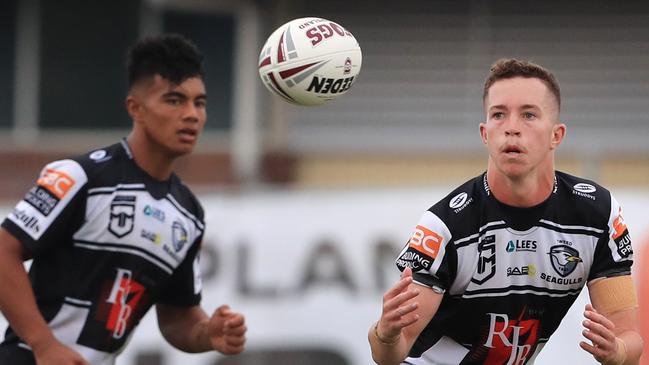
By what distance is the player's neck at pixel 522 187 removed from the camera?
552cm

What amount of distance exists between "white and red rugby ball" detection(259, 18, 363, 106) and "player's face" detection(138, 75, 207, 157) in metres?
0.65

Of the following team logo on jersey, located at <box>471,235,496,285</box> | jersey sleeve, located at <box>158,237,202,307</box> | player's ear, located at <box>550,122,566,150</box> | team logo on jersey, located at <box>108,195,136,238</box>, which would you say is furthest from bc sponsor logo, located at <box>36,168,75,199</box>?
player's ear, located at <box>550,122,566,150</box>

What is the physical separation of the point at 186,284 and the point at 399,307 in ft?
6.86

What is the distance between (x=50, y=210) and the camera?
6188mm

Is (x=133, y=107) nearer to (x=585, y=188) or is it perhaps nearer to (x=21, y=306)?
(x=21, y=306)

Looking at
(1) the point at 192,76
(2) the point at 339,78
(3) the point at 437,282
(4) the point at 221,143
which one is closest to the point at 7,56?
(4) the point at 221,143

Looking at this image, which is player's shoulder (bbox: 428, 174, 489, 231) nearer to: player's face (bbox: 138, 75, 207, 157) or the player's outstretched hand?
the player's outstretched hand

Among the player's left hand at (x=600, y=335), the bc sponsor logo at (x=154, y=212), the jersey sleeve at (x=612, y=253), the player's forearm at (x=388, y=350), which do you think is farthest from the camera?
the bc sponsor logo at (x=154, y=212)

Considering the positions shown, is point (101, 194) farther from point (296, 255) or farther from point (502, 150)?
point (296, 255)

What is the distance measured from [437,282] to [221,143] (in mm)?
9209

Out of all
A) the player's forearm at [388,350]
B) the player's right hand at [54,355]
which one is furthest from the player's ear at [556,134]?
the player's right hand at [54,355]

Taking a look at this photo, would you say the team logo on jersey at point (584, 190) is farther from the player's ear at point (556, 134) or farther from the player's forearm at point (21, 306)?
the player's forearm at point (21, 306)

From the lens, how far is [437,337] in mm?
5742

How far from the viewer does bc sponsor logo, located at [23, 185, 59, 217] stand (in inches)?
244
